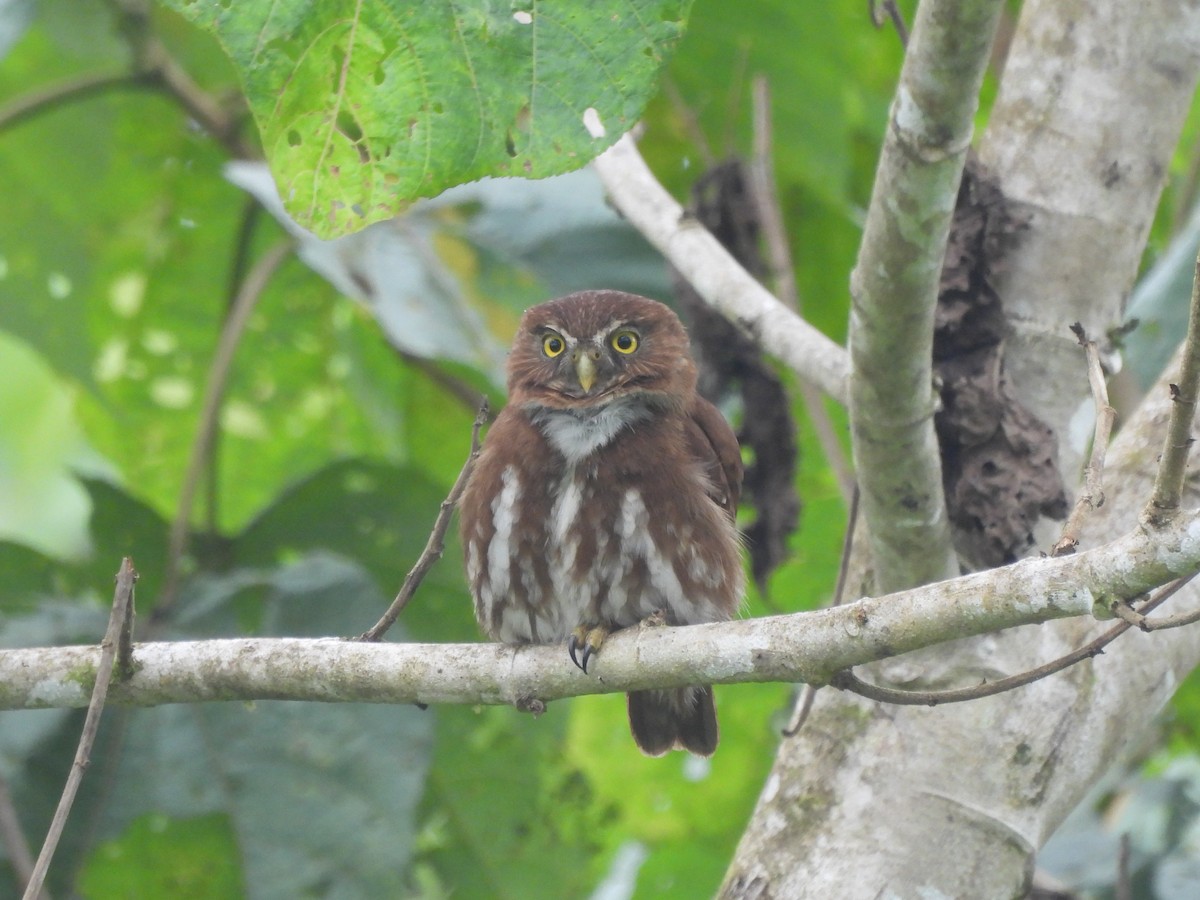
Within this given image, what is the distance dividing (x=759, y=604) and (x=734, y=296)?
7.31 ft

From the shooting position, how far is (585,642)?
10.8 feet

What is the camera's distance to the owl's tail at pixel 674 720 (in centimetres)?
393

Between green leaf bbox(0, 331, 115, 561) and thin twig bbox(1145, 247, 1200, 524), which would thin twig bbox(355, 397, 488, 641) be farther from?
green leaf bbox(0, 331, 115, 561)

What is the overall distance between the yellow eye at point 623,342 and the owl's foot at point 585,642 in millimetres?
947

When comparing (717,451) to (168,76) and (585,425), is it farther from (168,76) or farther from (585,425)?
(168,76)

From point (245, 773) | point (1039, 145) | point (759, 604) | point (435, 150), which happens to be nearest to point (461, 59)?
point (435, 150)

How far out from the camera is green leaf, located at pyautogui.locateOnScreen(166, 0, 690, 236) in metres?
2.22

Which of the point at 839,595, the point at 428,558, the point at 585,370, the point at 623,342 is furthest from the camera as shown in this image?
the point at 623,342

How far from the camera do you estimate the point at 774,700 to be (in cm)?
564

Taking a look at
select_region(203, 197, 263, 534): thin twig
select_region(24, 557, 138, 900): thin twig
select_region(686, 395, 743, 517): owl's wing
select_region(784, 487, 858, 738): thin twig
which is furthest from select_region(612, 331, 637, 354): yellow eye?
select_region(203, 197, 263, 534): thin twig

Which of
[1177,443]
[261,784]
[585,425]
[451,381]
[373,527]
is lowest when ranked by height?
[261,784]

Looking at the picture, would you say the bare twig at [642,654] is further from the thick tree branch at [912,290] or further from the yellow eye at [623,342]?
the yellow eye at [623,342]

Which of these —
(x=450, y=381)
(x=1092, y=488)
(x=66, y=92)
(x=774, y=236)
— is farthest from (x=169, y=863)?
(x=1092, y=488)

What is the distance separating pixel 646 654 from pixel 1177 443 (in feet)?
3.55
